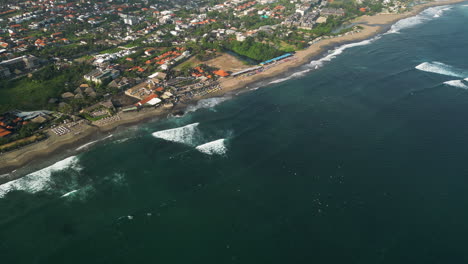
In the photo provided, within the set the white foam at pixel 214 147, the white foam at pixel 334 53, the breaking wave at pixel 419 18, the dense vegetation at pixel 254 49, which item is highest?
the dense vegetation at pixel 254 49

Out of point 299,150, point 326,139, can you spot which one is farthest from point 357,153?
point 299,150

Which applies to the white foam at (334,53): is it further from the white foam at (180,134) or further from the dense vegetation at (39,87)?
the dense vegetation at (39,87)

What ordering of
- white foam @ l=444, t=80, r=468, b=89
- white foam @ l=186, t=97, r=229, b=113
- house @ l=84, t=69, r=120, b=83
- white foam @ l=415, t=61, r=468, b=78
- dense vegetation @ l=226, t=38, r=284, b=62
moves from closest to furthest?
white foam @ l=186, t=97, r=229, b=113 < white foam @ l=444, t=80, r=468, b=89 < house @ l=84, t=69, r=120, b=83 < white foam @ l=415, t=61, r=468, b=78 < dense vegetation @ l=226, t=38, r=284, b=62

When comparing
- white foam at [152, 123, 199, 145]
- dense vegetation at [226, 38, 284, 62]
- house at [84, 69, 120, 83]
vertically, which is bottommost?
white foam at [152, 123, 199, 145]

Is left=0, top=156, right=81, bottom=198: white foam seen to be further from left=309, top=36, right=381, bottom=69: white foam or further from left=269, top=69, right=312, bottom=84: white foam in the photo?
left=309, top=36, right=381, bottom=69: white foam

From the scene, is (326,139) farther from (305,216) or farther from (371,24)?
(371,24)

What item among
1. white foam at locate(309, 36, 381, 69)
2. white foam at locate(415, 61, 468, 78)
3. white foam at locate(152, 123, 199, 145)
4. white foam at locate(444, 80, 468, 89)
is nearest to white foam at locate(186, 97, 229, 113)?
white foam at locate(152, 123, 199, 145)

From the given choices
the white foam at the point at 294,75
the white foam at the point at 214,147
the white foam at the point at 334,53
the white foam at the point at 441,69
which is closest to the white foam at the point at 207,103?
the white foam at the point at 214,147
